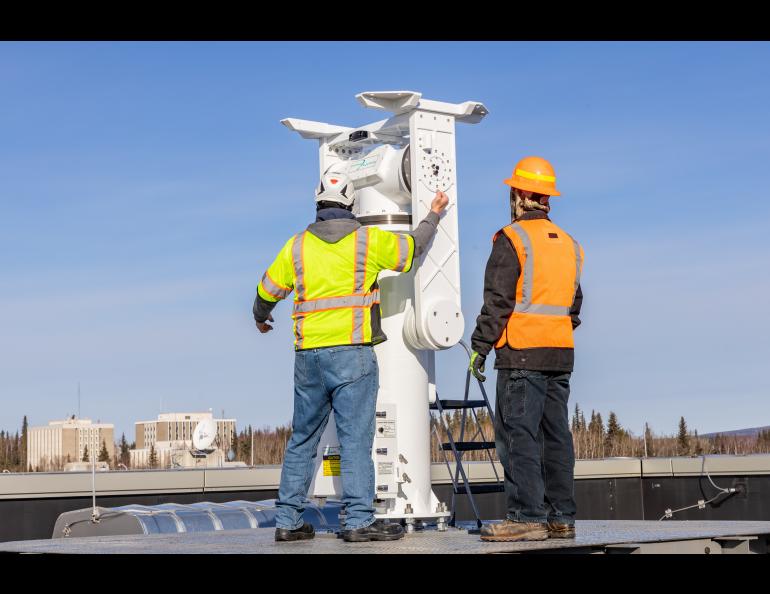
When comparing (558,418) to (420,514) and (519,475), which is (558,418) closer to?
(519,475)

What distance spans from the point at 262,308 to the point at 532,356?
230 cm

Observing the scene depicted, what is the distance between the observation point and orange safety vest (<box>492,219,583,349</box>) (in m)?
7.36

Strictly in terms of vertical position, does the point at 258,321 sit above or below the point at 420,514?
above

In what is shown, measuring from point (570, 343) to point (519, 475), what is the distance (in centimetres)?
93

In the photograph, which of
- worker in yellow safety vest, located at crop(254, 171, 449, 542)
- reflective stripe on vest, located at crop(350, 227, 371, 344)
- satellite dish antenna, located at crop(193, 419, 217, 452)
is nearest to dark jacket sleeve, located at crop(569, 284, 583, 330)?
worker in yellow safety vest, located at crop(254, 171, 449, 542)

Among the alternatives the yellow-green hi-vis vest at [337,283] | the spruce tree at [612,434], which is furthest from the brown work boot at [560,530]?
the spruce tree at [612,434]

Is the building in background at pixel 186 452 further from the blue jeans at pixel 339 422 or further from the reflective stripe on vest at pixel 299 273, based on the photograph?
the reflective stripe on vest at pixel 299 273

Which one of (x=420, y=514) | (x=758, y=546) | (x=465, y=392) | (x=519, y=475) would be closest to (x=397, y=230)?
(x=465, y=392)

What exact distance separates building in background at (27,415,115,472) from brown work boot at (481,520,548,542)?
19.1 ft

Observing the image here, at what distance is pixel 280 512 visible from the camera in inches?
324

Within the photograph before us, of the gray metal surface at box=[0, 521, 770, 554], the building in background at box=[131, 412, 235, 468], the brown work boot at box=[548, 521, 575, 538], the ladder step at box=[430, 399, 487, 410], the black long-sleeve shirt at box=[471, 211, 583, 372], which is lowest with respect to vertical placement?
the gray metal surface at box=[0, 521, 770, 554]

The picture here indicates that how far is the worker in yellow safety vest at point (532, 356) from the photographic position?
7297mm

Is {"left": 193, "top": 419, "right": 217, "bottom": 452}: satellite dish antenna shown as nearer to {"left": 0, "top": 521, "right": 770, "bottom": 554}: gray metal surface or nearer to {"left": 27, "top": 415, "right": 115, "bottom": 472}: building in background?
{"left": 27, "top": 415, "right": 115, "bottom": 472}: building in background
